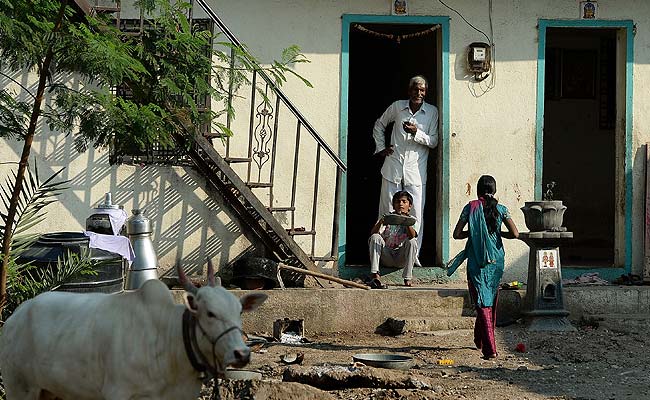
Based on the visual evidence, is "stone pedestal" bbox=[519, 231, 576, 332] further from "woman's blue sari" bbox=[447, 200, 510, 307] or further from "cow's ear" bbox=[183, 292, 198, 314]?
"cow's ear" bbox=[183, 292, 198, 314]

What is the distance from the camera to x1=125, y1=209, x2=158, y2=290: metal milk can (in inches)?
405

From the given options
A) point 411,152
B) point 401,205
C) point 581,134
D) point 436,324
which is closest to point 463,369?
point 436,324

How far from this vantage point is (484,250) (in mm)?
10234

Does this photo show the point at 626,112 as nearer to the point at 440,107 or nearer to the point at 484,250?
the point at 440,107

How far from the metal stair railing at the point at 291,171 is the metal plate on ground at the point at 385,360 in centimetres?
250

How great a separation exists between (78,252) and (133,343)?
3.05m

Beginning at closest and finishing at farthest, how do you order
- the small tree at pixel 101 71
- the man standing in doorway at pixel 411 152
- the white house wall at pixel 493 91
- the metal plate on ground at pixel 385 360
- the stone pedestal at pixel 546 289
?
the small tree at pixel 101 71
the metal plate on ground at pixel 385 360
the stone pedestal at pixel 546 289
the white house wall at pixel 493 91
the man standing in doorway at pixel 411 152

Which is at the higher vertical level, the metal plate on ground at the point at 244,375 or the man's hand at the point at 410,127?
the man's hand at the point at 410,127

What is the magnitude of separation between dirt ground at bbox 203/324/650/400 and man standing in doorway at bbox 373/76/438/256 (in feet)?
6.59

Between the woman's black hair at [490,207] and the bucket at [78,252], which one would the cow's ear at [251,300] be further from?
the woman's black hair at [490,207]

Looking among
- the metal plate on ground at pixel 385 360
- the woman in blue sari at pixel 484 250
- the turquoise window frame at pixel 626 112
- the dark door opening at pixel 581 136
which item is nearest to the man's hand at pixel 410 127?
the turquoise window frame at pixel 626 112

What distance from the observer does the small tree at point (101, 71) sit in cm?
713

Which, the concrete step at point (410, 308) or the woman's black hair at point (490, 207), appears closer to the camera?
the woman's black hair at point (490, 207)

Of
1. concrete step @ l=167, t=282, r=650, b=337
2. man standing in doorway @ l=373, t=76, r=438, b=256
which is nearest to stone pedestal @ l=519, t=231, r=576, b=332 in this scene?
concrete step @ l=167, t=282, r=650, b=337
